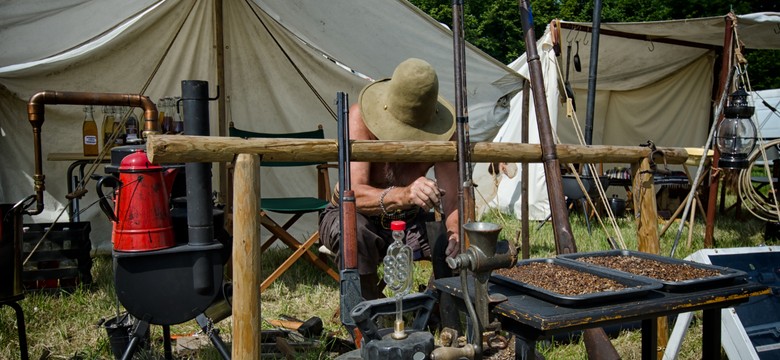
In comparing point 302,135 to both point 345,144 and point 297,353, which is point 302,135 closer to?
point 297,353

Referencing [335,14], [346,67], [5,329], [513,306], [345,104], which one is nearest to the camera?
[513,306]

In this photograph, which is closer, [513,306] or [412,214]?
[513,306]

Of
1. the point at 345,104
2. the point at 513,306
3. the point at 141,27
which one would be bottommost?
the point at 513,306

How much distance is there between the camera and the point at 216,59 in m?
4.20

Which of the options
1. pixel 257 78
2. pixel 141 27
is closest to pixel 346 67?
pixel 257 78

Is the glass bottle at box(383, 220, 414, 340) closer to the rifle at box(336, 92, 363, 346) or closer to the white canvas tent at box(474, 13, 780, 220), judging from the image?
the rifle at box(336, 92, 363, 346)

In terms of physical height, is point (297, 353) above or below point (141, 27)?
below

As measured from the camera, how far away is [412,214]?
9.07ft

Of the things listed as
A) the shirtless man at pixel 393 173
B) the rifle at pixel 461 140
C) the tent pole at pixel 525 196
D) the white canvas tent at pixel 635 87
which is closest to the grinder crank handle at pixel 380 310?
the rifle at pixel 461 140

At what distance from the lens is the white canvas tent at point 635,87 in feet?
20.6

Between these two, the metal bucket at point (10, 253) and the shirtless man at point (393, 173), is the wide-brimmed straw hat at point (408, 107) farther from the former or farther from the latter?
the metal bucket at point (10, 253)

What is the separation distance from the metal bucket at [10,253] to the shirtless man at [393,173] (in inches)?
48.8

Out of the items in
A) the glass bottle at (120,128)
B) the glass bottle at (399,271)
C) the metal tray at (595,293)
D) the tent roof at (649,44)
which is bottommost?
the metal tray at (595,293)

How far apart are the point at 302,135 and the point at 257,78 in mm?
809
